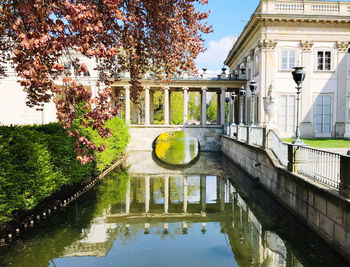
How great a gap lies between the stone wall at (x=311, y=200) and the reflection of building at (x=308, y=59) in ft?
42.8

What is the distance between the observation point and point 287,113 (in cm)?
2486

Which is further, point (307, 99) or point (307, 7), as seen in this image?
point (307, 99)

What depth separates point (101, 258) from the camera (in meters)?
6.54

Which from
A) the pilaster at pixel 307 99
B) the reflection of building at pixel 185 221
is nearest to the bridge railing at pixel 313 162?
the reflection of building at pixel 185 221

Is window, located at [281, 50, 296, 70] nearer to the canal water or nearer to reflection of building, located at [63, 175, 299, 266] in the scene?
reflection of building, located at [63, 175, 299, 266]

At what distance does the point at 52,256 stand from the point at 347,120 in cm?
2532

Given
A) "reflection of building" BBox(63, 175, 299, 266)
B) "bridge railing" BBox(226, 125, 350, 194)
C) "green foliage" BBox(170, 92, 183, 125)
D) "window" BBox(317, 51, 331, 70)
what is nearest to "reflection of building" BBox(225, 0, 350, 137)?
"window" BBox(317, 51, 331, 70)

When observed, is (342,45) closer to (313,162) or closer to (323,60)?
(323,60)

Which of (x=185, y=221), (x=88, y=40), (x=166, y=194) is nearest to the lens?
(x=88, y=40)

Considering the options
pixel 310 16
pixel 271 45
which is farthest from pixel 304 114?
pixel 310 16

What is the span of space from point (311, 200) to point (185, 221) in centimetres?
372

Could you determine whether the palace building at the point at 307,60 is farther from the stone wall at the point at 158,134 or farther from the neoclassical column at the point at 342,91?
the stone wall at the point at 158,134

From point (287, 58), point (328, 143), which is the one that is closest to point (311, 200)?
point (328, 143)

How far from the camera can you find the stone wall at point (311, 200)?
614 cm
